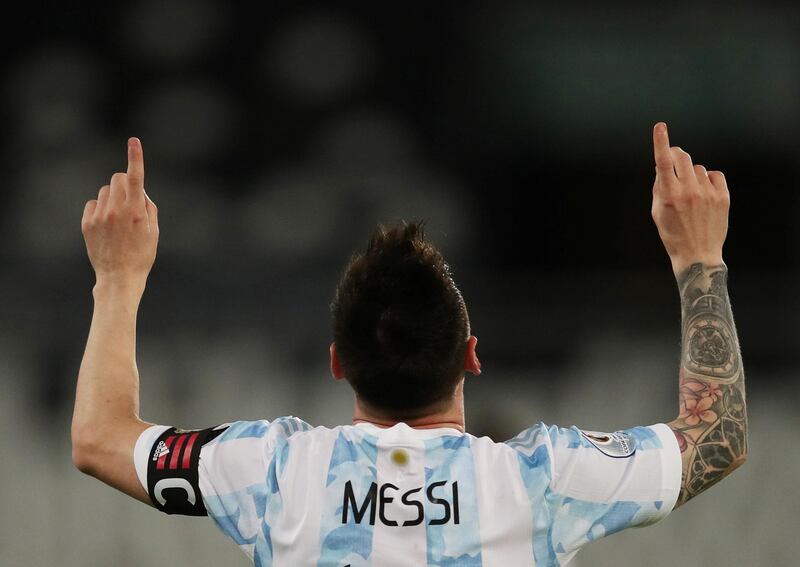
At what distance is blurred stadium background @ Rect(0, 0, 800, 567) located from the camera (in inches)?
190

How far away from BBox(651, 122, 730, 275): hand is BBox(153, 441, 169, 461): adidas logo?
0.80 meters

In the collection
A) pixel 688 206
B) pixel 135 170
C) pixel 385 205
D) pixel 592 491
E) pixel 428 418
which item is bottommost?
pixel 592 491

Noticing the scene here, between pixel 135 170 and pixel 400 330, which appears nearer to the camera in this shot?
pixel 400 330

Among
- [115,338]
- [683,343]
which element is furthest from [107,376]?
[683,343]

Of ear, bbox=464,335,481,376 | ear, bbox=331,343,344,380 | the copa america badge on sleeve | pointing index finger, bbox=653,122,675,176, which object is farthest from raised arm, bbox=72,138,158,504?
pointing index finger, bbox=653,122,675,176

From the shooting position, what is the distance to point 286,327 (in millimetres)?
4902

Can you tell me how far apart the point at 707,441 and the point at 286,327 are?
3381 mm

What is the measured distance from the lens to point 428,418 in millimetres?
1703

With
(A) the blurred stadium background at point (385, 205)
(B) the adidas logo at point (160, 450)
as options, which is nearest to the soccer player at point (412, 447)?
(B) the adidas logo at point (160, 450)

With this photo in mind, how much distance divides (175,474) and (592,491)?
597 millimetres

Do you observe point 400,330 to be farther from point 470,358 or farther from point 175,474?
point 175,474

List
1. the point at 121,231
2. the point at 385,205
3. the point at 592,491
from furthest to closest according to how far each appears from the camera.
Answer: the point at 385,205, the point at 121,231, the point at 592,491

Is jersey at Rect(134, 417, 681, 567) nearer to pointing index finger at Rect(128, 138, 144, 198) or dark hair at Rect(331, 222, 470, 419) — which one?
dark hair at Rect(331, 222, 470, 419)

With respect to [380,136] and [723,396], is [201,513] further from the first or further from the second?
[380,136]
